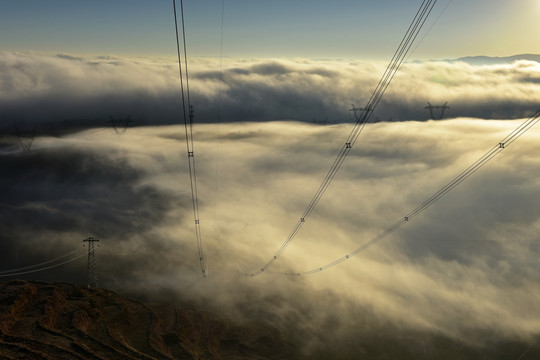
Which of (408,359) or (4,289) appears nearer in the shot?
(4,289)

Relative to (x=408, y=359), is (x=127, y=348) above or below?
above

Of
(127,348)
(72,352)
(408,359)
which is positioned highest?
(72,352)

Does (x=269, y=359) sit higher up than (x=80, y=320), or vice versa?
(x=80, y=320)

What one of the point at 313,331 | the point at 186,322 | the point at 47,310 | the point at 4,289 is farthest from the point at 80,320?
the point at 313,331

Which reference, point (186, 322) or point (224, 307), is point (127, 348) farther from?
point (224, 307)

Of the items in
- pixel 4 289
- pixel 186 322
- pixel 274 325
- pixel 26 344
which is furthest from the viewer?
pixel 274 325

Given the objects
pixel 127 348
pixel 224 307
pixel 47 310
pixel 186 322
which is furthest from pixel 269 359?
pixel 47 310

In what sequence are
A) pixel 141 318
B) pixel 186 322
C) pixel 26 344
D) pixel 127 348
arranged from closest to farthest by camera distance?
pixel 26 344, pixel 127 348, pixel 141 318, pixel 186 322

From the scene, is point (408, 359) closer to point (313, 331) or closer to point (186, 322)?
point (313, 331)

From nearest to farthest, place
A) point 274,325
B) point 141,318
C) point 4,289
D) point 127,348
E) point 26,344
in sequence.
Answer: point 26,344 < point 127,348 < point 4,289 < point 141,318 < point 274,325
